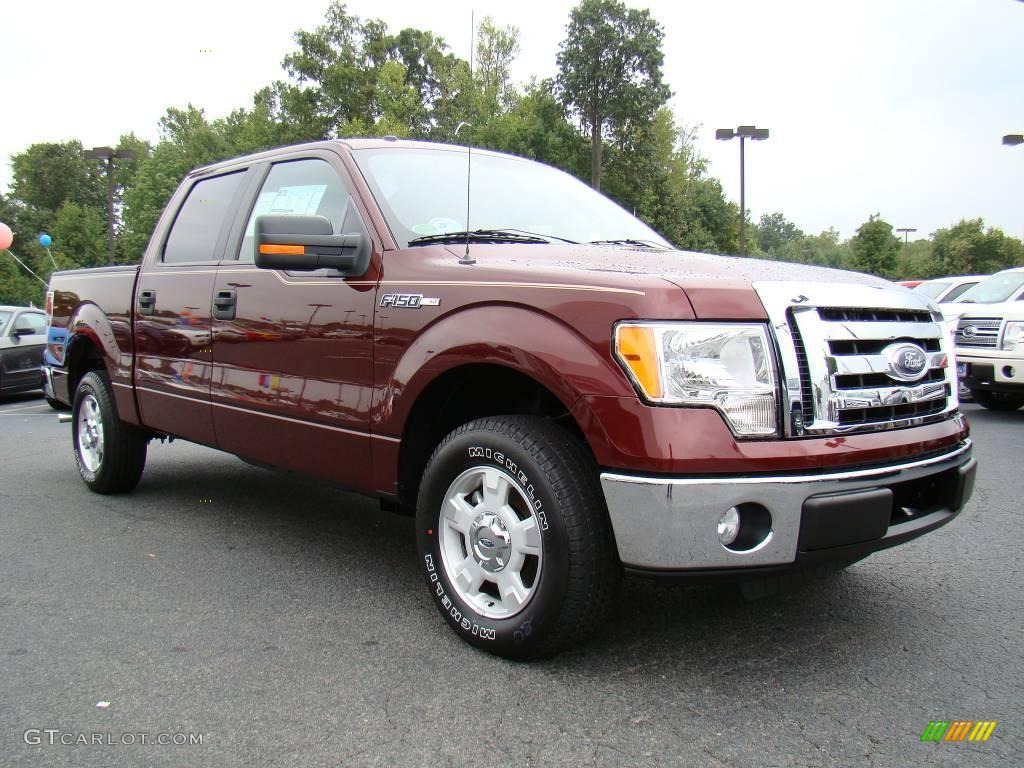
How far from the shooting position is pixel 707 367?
7.93 feet

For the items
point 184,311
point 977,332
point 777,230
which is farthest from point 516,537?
point 777,230

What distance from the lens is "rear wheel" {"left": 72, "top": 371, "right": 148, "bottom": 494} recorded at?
5.07 metres

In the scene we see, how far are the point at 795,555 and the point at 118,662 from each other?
2.23 m

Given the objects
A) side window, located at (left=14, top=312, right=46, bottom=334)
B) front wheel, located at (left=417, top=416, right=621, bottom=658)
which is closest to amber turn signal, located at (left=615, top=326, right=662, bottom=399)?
front wheel, located at (left=417, top=416, right=621, bottom=658)

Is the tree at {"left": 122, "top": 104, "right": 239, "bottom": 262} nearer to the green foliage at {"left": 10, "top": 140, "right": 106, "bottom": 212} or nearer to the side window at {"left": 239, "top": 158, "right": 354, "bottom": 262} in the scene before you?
the green foliage at {"left": 10, "top": 140, "right": 106, "bottom": 212}

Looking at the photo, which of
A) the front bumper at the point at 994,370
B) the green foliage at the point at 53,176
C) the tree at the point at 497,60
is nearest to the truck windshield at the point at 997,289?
the front bumper at the point at 994,370

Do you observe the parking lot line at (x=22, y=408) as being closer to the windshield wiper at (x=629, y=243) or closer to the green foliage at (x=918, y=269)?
the windshield wiper at (x=629, y=243)

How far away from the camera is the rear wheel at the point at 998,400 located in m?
10.2

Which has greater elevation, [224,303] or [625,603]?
[224,303]

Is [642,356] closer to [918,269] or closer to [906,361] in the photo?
[906,361]

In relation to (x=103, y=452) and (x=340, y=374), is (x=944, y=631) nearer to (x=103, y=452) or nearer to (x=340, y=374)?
(x=340, y=374)

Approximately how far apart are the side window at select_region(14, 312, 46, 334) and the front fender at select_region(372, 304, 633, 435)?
1190 centimetres

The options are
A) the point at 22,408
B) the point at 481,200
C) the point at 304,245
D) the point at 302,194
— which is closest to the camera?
the point at 304,245

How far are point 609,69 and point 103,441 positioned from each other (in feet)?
147
